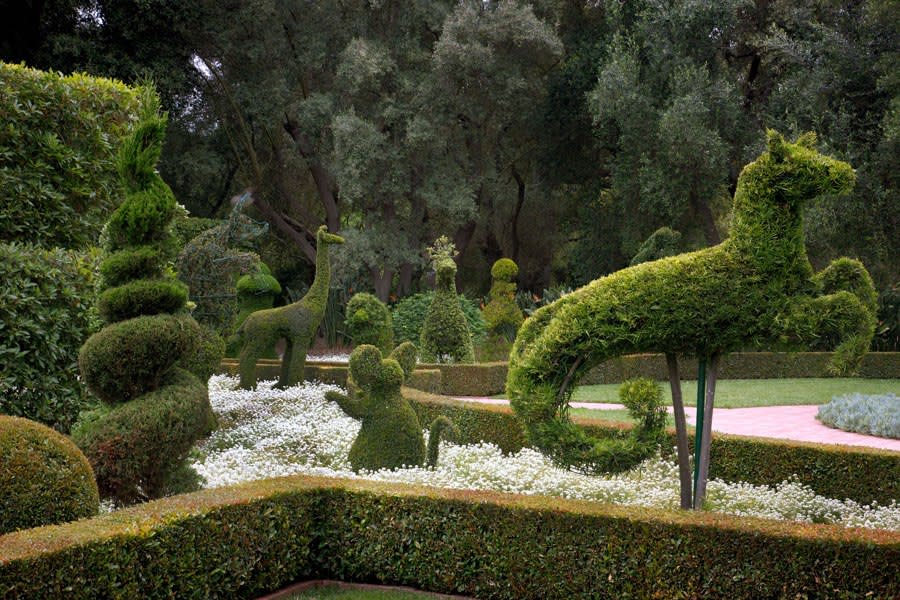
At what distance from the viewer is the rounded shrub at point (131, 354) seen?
638cm

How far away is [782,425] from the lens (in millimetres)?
12516

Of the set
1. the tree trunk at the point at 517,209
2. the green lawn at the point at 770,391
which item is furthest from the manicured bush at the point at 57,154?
the tree trunk at the point at 517,209

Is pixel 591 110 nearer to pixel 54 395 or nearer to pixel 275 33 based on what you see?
pixel 275 33

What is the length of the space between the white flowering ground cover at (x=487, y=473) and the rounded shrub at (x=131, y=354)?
55.6 inches

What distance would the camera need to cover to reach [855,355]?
19.9 ft

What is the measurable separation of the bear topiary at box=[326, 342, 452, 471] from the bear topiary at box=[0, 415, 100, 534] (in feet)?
9.82

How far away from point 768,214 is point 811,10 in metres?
15.9

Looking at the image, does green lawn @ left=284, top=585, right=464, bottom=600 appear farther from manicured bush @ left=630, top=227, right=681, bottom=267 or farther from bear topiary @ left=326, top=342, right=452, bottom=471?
manicured bush @ left=630, top=227, right=681, bottom=267

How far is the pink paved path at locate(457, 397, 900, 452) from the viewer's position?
36.8 feet

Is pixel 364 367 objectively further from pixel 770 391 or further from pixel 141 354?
pixel 770 391

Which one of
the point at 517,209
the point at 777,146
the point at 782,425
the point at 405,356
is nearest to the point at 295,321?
the point at 405,356

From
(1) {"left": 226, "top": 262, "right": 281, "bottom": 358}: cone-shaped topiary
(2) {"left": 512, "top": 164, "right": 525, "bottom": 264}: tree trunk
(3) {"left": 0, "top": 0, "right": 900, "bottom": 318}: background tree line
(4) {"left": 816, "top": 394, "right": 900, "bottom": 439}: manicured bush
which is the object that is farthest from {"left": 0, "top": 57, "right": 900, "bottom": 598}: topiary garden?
(2) {"left": 512, "top": 164, "right": 525, "bottom": 264}: tree trunk

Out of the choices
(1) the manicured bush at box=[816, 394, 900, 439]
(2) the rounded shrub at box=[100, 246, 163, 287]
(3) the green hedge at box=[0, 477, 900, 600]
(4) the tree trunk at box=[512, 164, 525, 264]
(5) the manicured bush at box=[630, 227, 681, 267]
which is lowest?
(3) the green hedge at box=[0, 477, 900, 600]

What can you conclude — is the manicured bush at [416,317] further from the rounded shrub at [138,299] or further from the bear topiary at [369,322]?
the rounded shrub at [138,299]
